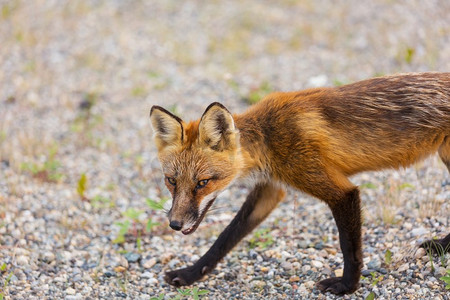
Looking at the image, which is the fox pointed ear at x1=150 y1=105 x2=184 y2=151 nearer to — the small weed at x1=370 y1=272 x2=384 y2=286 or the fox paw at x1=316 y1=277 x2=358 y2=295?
the fox paw at x1=316 y1=277 x2=358 y2=295

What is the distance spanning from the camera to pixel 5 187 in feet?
20.4

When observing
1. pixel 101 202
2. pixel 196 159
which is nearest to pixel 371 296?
pixel 196 159

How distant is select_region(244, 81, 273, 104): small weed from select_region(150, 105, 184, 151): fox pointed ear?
3.79 m

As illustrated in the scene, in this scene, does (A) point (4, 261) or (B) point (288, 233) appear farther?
(B) point (288, 233)

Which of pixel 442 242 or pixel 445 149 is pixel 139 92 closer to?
pixel 445 149

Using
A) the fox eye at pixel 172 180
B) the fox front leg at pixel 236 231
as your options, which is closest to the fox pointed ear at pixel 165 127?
the fox eye at pixel 172 180

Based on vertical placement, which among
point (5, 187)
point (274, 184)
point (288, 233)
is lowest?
point (288, 233)

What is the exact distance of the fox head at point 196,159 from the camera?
411cm

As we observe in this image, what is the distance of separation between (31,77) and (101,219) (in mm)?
4236

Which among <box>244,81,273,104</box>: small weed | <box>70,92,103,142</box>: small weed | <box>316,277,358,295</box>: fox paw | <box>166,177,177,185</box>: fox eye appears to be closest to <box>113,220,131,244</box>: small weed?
<box>166,177,177,185</box>: fox eye

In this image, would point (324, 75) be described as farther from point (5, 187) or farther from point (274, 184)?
point (5, 187)

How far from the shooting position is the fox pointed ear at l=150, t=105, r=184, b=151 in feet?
13.9

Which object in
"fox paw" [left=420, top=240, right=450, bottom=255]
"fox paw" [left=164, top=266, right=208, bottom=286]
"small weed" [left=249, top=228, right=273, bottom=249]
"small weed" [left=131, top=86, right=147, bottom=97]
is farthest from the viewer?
"small weed" [left=131, top=86, right=147, bottom=97]

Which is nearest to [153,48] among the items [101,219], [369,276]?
[101,219]
